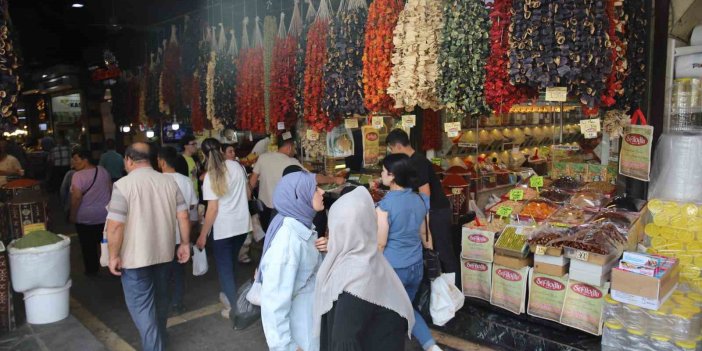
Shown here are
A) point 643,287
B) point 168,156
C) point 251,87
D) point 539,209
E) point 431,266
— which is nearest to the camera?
point 643,287

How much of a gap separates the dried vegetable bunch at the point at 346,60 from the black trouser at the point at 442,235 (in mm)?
1366

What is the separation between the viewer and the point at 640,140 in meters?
4.59

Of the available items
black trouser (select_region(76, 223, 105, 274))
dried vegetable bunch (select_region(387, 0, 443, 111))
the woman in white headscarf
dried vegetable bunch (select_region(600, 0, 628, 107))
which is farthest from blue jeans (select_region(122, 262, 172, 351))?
dried vegetable bunch (select_region(600, 0, 628, 107))

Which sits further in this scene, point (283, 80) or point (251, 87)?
point (251, 87)

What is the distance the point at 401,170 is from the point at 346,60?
200 centimetres

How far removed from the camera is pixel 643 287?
135 inches

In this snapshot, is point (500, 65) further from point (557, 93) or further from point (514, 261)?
point (514, 261)

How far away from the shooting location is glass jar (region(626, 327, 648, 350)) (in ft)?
11.5

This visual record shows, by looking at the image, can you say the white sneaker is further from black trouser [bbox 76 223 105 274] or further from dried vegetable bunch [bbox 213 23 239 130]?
dried vegetable bunch [bbox 213 23 239 130]

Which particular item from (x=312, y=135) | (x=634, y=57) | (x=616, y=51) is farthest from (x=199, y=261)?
(x=634, y=57)

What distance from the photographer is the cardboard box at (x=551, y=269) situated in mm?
4121

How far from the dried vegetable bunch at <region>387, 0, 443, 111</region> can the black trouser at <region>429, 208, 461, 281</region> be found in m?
1.05

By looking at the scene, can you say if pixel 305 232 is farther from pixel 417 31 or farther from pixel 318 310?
Answer: pixel 417 31

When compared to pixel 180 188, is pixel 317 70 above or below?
above
